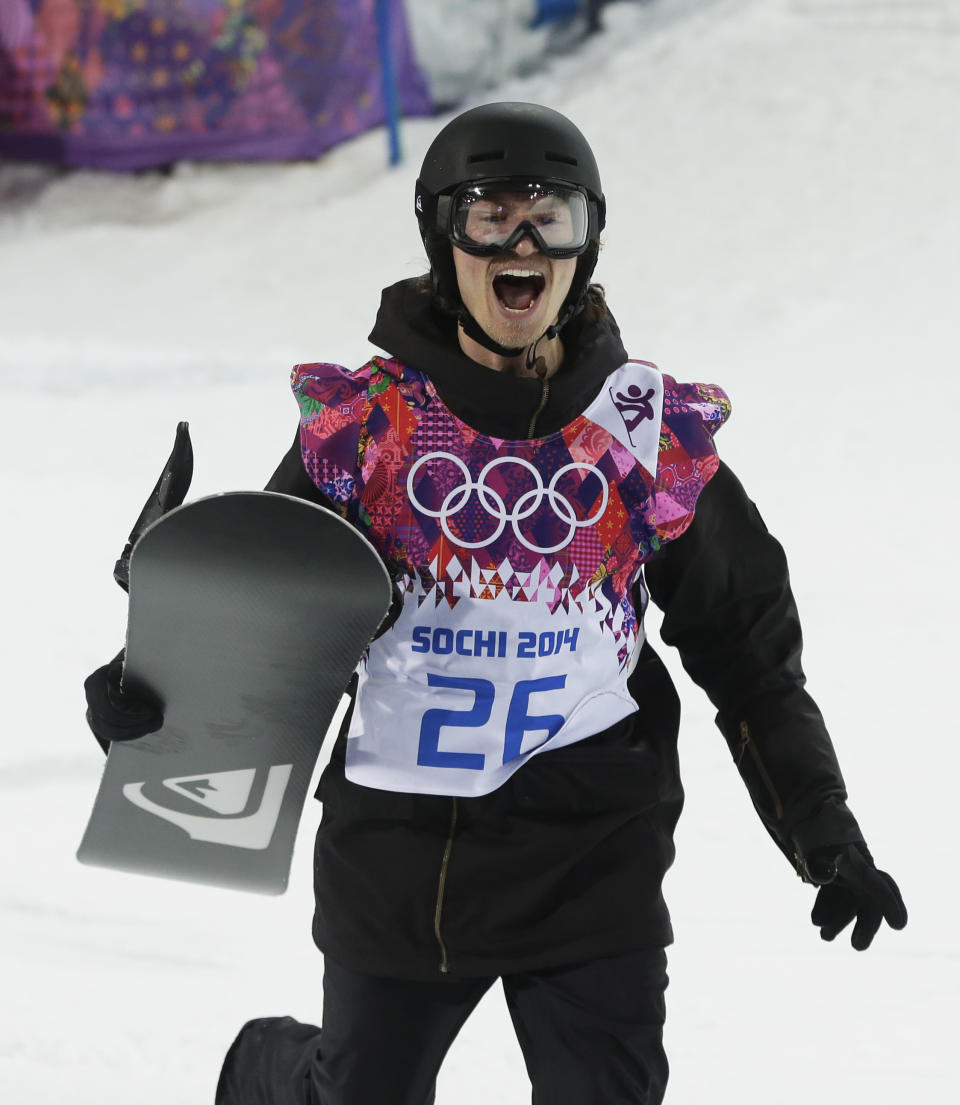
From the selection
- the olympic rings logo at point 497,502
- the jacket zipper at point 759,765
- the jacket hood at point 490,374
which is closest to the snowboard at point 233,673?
the olympic rings logo at point 497,502

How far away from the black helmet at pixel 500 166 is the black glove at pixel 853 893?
71cm

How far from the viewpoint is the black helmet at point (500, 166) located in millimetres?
1855

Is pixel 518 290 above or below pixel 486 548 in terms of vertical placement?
above

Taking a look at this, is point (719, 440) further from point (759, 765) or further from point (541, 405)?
point (541, 405)

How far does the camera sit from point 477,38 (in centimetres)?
1000

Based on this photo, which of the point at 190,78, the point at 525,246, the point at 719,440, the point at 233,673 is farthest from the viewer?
the point at 190,78

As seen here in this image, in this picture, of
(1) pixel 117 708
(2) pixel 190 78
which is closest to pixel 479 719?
(1) pixel 117 708

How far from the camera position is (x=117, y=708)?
1.89m

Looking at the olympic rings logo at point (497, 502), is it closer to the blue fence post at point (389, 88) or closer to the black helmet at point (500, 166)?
the black helmet at point (500, 166)

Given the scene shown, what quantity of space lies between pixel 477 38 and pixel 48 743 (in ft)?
23.9

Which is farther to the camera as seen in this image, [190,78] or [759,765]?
[190,78]

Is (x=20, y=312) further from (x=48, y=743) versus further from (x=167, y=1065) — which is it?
(x=167, y=1065)

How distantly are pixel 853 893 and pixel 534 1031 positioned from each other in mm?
413

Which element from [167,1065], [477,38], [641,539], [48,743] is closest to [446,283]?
[641,539]
